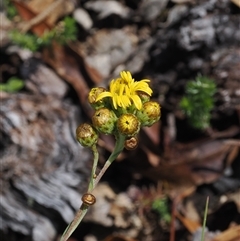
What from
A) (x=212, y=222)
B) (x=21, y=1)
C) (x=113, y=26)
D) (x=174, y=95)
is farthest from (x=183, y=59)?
(x=21, y=1)

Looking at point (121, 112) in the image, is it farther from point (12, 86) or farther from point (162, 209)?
point (12, 86)

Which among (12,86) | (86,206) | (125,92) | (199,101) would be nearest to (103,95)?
(125,92)

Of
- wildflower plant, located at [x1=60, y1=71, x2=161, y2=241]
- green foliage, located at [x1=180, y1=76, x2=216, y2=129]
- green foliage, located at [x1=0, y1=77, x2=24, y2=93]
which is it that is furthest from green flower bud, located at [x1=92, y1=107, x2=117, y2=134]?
green foliage, located at [x1=0, y1=77, x2=24, y2=93]

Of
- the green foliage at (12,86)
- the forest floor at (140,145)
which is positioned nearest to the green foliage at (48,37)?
the forest floor at (140,145)

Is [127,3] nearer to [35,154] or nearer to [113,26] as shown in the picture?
[113,26]

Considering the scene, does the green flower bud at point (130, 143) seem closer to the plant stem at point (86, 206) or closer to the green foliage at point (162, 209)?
the plant stem at point (86, 206)

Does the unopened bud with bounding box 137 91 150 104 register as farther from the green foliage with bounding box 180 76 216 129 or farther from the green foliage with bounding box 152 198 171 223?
the green foliage with bounding box 152 198 171 223

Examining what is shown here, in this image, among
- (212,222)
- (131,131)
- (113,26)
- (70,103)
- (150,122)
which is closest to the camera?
(131,131)
